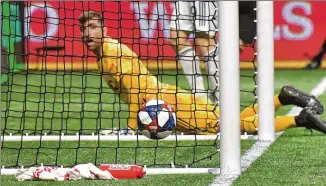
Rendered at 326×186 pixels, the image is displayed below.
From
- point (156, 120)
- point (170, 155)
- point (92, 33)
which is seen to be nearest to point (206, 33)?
point (92, 33)

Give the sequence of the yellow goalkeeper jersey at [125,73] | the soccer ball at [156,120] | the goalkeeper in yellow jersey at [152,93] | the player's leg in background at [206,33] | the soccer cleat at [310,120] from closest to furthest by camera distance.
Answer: the soccer ball at [156,120]
the soccer cleat at [310,120]
the goalkeeper in yellow jersey at [152,93]
the yellow goalkeeper jersey at [125,73]
the player's leg in background at [206,33]

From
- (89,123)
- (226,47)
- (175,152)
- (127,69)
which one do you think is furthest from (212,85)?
(226,47)

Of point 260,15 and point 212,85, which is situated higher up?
point 260,15

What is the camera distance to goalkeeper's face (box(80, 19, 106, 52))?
820 cm

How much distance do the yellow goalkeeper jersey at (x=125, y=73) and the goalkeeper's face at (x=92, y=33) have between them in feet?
0.35

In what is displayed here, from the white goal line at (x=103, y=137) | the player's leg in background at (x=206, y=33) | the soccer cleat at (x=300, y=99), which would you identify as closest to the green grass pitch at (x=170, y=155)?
the white goal line at (x=103, y=137)

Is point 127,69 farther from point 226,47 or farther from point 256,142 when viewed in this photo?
point 226,47

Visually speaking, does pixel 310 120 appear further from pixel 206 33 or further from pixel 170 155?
pixel 206 33

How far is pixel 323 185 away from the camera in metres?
5.99

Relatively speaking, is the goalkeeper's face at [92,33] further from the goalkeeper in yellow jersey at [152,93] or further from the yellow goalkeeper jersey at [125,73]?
the yellow goalkeeper jersey at [125,73]

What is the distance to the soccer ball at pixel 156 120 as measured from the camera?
7.25m

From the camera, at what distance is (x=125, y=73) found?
8.31m

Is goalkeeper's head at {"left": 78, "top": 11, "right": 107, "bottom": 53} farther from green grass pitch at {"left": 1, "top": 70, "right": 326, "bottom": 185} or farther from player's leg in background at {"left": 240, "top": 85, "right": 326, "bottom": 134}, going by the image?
player's leg in background at {"left": 240, "top": 85, "right": 326, "bottom": 134}

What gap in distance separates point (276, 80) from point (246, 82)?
545 millimetres
